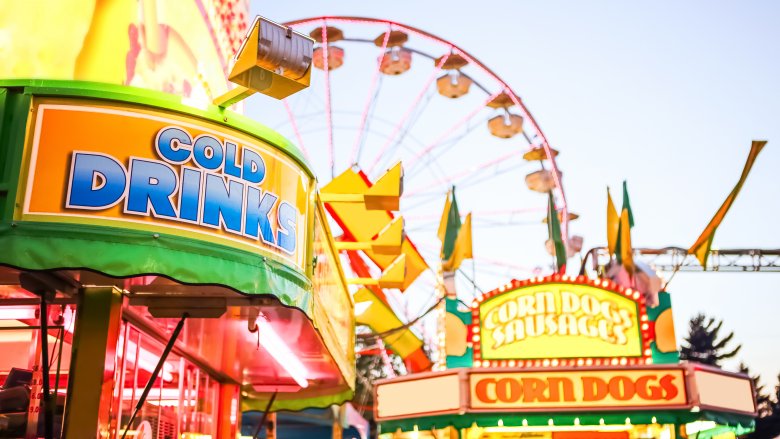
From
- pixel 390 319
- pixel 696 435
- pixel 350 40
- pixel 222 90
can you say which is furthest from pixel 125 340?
pixel 350 40

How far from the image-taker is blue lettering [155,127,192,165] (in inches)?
188

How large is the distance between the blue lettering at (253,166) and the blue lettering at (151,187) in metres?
0.52

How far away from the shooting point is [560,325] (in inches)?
627

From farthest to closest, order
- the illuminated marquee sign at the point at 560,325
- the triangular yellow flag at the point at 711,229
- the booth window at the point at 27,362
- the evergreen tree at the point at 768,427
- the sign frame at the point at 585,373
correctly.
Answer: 1. the evergreen tree at the point at 768,427
2. the illuminated marquee sign at the point at 560,325
3. the triangular yellow flag at the point at 711,229
4. the sign frame at the point at 585,373
5. the booth window at the point at 27,362

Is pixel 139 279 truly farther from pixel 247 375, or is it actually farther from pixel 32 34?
pixel 247 375

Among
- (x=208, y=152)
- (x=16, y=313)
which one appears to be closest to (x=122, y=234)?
(x=208, y=152)

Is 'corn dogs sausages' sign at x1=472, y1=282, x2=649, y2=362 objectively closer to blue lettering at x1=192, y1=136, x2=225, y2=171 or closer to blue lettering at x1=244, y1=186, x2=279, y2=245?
blue lettering at x1=244, y1=186, x2=279, y2=245

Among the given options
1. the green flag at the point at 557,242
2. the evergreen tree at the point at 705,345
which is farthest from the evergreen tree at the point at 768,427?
the green flag at the point at 557,242

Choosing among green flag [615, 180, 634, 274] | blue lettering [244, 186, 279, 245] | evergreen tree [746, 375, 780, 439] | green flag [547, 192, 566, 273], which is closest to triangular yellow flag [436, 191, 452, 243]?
green flag [547, 192, 566, 273]

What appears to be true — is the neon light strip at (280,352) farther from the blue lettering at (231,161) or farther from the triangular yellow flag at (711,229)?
the triangular yellow flag at (711,229)

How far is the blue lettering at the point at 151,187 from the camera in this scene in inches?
182

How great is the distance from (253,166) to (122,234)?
1.00m

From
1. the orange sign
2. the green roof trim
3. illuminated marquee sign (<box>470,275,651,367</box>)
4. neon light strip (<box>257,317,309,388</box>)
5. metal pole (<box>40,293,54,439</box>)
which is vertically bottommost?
metal pole (<box>40,293,54,439</box>)

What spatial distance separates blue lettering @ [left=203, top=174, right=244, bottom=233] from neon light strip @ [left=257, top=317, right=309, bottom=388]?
5.01ft
